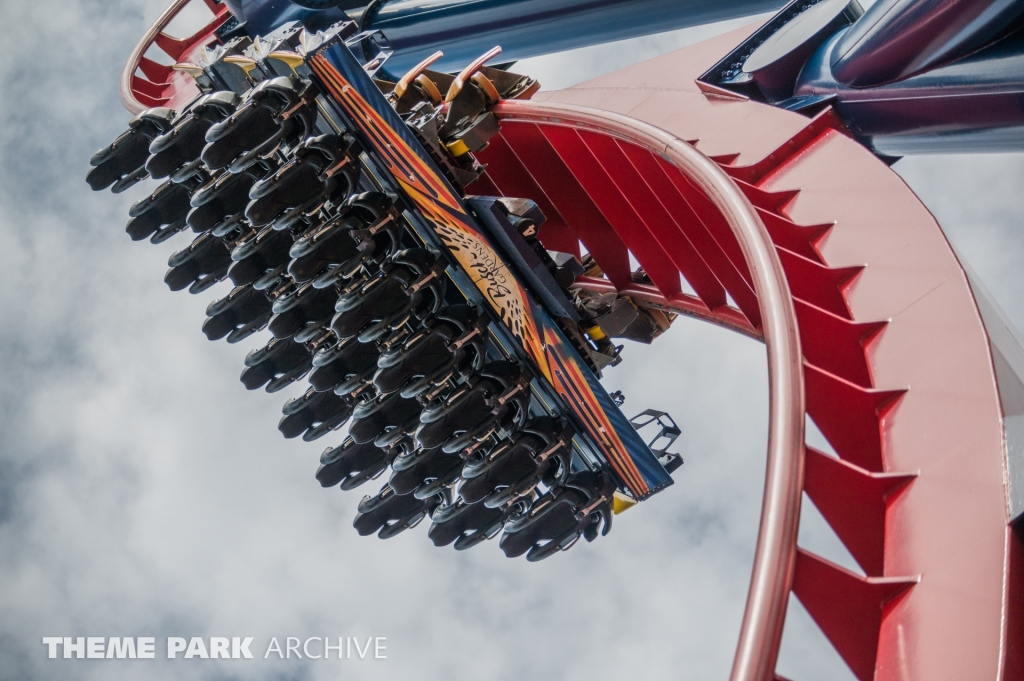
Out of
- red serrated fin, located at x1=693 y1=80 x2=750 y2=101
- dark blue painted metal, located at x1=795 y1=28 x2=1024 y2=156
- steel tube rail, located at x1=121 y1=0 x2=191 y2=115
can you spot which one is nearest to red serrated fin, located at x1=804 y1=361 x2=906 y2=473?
dark blue painted metal, located at x1=795 y1=28 x2=1024 y2=156

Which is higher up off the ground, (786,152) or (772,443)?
(786,152)

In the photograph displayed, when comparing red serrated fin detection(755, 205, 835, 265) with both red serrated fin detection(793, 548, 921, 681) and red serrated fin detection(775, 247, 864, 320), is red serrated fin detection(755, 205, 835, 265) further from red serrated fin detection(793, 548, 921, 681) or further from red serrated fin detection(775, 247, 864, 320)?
red serrated fin detection(793, 548, 921, 681)

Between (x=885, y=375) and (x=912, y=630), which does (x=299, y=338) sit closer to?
(x=885, y=375)

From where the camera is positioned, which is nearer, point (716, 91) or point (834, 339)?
point (834, 339)

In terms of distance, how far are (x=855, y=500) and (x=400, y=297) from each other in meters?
3.84

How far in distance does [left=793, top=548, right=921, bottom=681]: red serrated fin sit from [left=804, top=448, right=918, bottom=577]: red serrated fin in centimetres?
27

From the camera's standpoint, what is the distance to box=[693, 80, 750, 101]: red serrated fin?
7094 mm

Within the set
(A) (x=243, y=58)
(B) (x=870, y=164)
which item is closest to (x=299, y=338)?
(A) (x=243, y=58)

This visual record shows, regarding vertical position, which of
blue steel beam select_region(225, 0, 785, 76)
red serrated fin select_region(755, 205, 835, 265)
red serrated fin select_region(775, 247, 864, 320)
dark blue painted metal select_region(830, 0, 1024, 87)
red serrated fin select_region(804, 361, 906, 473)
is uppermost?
blue steel beam select_region(225, 0, 785, 76)

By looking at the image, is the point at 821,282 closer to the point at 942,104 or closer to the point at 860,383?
the point at 860,383

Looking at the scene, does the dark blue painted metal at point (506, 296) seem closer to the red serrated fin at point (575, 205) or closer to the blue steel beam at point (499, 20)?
the red serrated fin at point (575, 205)

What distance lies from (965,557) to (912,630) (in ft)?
1.00

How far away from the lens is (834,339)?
4.50 metres

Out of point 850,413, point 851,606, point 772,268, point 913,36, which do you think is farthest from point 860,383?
point 913,36
